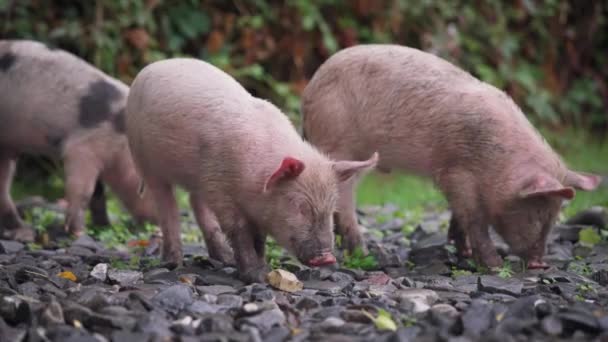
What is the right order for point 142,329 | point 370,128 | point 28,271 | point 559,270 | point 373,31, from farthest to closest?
point 373,31 → point 370,128 → point 559,270 → point 28,271 → point 142,329

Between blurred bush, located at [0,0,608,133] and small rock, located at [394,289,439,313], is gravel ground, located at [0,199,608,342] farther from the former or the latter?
blurred bush, located at [0,0,608,133]

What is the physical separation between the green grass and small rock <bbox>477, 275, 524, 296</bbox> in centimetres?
147

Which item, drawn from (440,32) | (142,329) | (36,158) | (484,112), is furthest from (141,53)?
(142,329)

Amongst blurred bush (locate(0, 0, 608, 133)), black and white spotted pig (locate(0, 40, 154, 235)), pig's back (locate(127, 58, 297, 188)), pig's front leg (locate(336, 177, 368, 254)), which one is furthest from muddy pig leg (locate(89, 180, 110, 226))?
pig's front leg (locate(336, 177, 368, 254))

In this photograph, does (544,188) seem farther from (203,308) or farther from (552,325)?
A: (203,308)

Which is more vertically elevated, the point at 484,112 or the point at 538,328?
the point at 484,112

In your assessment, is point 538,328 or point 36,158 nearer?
point 538,328

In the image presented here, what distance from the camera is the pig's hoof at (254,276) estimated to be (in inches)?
188

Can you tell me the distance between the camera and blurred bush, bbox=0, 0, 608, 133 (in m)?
8.89

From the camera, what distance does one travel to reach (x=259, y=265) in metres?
4.91

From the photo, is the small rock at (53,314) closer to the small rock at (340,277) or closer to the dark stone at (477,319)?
the small rock at (340,277)

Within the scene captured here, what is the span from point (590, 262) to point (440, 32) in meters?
5.91

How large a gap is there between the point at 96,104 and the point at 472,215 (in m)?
2.91

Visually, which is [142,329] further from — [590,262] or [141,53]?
[141,53]
